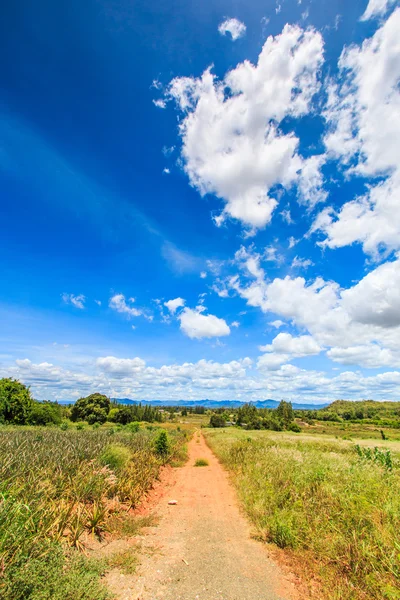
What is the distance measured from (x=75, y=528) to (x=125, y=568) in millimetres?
1601

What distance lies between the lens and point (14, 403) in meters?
52.0

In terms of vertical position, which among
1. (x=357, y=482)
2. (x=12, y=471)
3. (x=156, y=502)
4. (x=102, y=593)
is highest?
(x=12, y=471)

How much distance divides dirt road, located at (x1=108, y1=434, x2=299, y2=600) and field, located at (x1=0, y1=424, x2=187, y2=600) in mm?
1153

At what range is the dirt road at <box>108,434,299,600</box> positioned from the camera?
210 inches

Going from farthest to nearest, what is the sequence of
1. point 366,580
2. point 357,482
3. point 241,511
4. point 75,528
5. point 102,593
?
point 241,511
point 357,482
point 75,528
point 366,580
point 102,593

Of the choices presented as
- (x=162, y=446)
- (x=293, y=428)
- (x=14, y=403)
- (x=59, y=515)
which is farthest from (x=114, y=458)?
(x=293, y=428)

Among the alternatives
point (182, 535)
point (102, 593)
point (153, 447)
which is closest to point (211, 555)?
point (182, 535)

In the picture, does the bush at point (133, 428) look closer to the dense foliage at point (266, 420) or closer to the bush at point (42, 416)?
the bush at point (42, 416)

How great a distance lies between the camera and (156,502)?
12.1m

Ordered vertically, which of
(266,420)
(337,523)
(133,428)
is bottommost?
(337,523)

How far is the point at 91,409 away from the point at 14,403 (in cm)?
2944

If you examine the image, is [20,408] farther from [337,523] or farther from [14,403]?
[337,523]

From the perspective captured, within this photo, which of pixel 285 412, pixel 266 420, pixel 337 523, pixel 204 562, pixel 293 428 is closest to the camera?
pixel 204 562

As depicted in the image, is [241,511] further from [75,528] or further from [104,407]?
[104,407]
